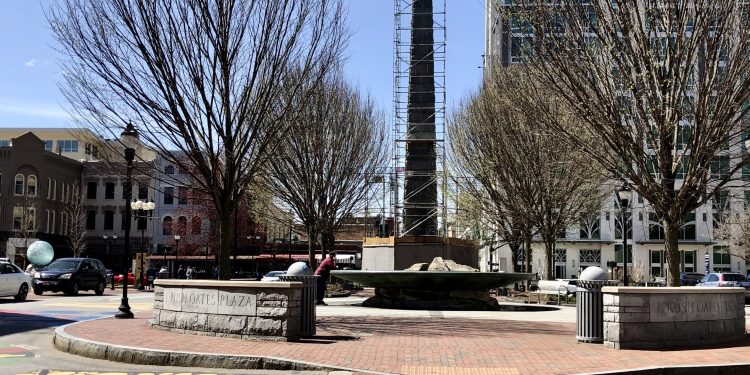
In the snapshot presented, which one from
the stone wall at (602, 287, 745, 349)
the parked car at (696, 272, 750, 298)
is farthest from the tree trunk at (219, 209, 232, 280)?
the parked car at (696, 272, 750, 298)

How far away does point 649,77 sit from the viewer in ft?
48.5

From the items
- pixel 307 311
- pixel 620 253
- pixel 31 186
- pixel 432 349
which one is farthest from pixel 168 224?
pixel 432 349

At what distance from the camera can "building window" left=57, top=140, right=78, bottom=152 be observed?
9125cm

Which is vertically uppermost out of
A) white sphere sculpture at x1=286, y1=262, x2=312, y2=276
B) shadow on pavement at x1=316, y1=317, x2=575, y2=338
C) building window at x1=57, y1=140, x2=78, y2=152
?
building window at x1=57, y1=140, x2=78, y2=152

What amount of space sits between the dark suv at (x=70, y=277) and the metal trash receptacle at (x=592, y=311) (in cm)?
2385

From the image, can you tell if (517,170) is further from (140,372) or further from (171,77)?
(140,372)

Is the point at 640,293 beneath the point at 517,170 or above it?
beneath

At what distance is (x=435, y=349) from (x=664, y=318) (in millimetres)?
3942

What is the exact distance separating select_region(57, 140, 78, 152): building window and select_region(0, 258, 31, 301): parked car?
227 feet

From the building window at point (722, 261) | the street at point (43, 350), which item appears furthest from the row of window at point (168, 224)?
the street at point (43, 350)

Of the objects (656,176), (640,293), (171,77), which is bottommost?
(640,293)

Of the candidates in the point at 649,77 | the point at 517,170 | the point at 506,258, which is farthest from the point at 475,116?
the point at 506,258

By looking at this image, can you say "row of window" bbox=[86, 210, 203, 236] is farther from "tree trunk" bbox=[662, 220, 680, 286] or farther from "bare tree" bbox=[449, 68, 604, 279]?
"tree trunk" bbox=[662, 220, 680, 286]

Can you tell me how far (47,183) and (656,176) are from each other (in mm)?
62075
